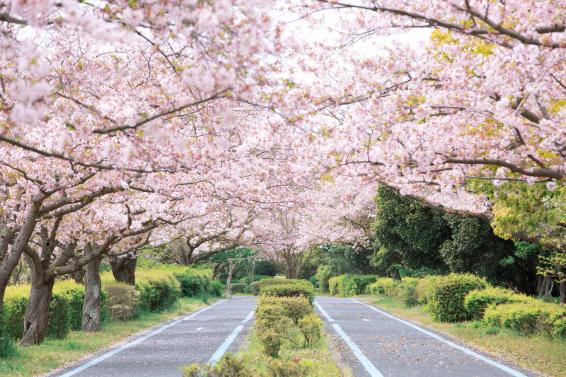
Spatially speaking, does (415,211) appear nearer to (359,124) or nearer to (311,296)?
(311,296)

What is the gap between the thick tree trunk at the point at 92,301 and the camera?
1855 centimetres

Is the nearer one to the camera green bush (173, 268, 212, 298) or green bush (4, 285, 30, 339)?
green bush (4, 285, 30, 339)

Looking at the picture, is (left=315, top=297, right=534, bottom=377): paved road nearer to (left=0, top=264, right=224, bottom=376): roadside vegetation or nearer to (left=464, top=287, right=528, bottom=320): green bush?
(left=464, top=287, right=528, bottom=320): green bush

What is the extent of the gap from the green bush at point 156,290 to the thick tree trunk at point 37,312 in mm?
8148

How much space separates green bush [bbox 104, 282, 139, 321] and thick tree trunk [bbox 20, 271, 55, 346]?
5.97 meters

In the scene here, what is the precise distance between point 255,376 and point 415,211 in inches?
819

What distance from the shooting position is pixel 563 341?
539 inches

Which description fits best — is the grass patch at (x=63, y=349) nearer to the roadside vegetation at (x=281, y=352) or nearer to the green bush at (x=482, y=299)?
the roadside vegetation at (x=281, y=352)

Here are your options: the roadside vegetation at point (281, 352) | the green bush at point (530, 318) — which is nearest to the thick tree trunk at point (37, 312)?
the roadside vegetation at point (281, 352)

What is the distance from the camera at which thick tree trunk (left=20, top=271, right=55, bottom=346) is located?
14852 mm

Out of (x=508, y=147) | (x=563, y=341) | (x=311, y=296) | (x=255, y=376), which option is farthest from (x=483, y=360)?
(x=311, y=296)

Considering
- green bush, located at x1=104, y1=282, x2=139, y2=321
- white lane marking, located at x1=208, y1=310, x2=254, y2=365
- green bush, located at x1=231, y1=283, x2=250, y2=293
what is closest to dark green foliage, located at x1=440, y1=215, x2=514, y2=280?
white lane marking, located at x1=208, y1=310, x2=254, y2=365

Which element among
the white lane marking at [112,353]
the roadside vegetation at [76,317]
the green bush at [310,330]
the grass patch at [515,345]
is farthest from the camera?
the green bush at [310,330]

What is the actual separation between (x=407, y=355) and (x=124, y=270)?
1495 cm
